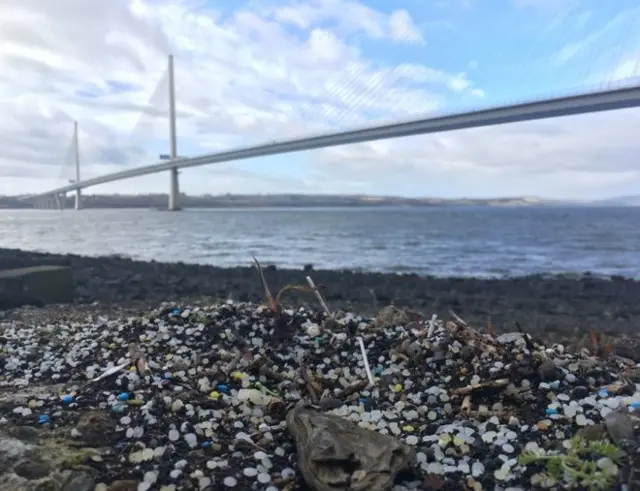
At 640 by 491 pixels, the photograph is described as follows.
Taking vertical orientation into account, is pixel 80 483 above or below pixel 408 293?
above

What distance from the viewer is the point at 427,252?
19.1 meters

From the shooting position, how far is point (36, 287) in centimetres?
637

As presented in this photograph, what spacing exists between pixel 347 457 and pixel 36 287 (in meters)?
5.58

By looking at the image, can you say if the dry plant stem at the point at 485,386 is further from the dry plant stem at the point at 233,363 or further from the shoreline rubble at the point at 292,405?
the dry plant stem at the point at 233,363

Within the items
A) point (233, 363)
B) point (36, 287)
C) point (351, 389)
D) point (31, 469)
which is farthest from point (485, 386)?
point (36, 287)

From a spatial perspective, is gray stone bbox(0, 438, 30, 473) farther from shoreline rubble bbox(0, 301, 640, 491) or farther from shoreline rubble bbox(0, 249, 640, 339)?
shoreline rubble bbox(0, 249, 640, 339)

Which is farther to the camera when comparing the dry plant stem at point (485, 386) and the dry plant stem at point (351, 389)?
the dry plant stem at point (351, 389)

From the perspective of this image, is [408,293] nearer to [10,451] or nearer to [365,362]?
[365,362]

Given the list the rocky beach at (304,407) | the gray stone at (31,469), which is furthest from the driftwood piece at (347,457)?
the gray stone at (31,469)

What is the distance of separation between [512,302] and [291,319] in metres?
6.12

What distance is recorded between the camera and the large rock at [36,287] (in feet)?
19.3

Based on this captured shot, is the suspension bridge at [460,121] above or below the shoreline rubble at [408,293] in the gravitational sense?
above

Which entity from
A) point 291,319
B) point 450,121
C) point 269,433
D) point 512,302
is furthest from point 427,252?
point 269,433

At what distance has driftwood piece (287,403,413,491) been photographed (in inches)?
68.0
